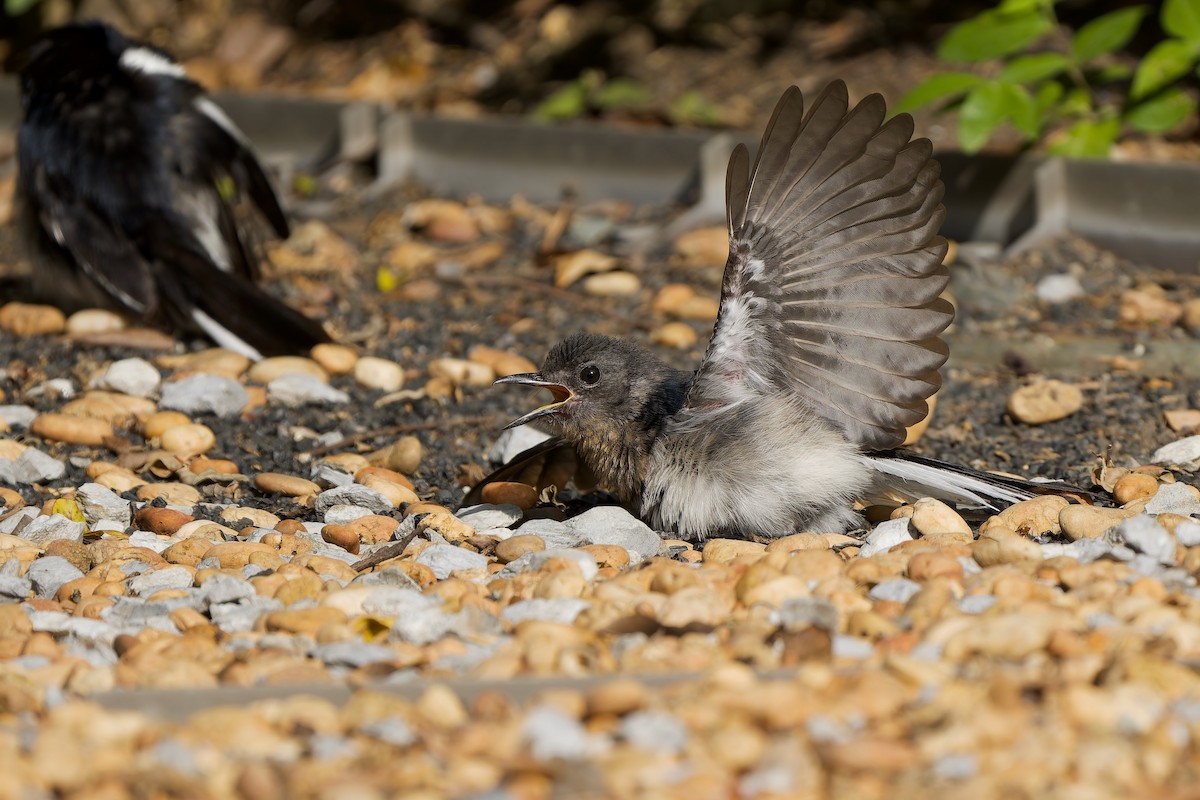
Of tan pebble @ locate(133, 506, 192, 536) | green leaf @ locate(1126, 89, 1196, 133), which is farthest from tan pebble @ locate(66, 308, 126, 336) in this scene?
green leaf @ locate(1126, 89, 1196, 133)

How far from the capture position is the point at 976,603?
2.94 metres

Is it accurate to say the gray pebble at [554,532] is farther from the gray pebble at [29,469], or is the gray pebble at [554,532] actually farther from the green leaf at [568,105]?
the green leaf at [568,105]

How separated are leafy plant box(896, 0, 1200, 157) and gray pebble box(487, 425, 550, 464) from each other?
7.97 ft

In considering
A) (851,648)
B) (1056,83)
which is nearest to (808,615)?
(851,648)

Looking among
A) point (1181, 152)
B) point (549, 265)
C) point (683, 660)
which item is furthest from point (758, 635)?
point (1181, 152)

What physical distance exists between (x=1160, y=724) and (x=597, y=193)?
5.52 m

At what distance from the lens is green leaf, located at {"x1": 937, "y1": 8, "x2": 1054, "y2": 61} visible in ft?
20.5

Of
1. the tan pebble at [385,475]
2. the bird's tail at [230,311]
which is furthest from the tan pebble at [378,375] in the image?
the tan pebble at [385,475]

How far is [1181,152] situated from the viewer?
7098 millimetres

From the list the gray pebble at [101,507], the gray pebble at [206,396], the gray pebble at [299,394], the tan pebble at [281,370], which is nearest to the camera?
the gray pebble at [101,507]

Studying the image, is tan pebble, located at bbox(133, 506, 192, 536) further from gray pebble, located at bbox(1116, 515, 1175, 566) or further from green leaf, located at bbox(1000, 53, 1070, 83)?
green leaf, located at bbox(1000, 53, 1070, 83)

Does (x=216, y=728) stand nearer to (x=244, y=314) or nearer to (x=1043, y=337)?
(x=244, y=314)

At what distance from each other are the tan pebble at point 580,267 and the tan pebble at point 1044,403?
2188 millimetres

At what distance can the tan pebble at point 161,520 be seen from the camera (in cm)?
392
